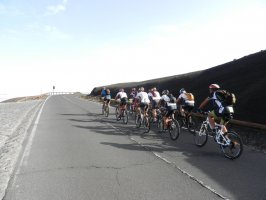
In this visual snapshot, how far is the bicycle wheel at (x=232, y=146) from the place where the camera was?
919cm

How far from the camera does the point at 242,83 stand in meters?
21.0

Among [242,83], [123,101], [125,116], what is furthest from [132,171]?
[242,83]

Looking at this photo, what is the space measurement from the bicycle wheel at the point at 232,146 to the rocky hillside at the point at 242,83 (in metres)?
5.93

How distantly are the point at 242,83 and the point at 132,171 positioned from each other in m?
15.1

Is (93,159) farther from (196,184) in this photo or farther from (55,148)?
(196,184)

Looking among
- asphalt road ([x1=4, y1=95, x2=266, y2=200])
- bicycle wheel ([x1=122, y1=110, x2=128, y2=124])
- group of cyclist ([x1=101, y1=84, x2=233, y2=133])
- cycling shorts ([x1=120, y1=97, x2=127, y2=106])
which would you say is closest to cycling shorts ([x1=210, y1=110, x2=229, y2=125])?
group of cyclist ([x1=101, y1=84, x2=233, y2=133])

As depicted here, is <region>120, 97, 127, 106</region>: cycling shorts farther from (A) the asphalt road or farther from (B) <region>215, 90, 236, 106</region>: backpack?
(B) <region>215, 90, 236, 106</region>: backpack

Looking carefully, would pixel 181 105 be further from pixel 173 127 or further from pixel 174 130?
pixel 174 130

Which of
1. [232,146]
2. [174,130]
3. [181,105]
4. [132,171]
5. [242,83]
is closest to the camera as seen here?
[132,171]

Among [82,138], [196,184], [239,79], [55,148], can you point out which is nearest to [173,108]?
[82,138]

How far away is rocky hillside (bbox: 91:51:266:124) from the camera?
1658 cm

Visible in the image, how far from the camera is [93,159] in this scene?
9.23 metres

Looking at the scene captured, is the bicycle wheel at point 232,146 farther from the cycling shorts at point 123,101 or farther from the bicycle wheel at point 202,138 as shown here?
the cycling shorts at point 123,101

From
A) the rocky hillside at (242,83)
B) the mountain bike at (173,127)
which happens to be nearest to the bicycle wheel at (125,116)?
the mountain bike at (173,127)
